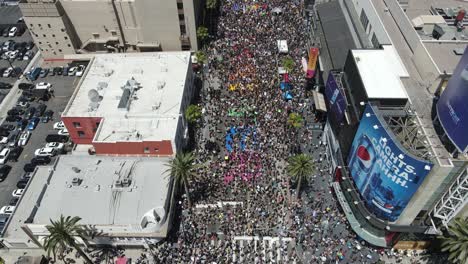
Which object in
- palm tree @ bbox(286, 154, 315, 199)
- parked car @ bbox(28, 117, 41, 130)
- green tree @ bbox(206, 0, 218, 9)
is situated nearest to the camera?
palm tree @ bbox(286, 154, 315, 199)

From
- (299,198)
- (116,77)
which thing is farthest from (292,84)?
(116,77)

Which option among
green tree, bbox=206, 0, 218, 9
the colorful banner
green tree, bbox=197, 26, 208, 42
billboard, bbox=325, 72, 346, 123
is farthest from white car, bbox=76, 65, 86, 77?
billboard, bbox=325, 72, 346, 123

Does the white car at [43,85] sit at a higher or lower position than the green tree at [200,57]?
lower

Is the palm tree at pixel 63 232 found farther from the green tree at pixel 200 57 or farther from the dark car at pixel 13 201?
the green tree at pixel 200 57

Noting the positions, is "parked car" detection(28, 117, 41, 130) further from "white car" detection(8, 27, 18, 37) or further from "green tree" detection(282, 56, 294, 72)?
"green tree" detection(282, 56, 294, 72)

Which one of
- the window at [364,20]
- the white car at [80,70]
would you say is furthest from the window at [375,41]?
the white car at [80,70]

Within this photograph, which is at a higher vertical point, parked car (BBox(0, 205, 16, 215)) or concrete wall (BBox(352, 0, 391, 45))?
concrete wall (BBox(352, 0, 391, 45))
